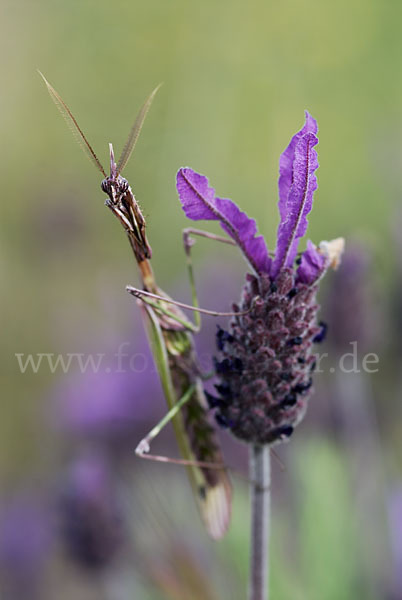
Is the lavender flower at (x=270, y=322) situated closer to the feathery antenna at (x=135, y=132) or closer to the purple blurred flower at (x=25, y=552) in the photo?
the feathery antenna at (x=135, y=132)

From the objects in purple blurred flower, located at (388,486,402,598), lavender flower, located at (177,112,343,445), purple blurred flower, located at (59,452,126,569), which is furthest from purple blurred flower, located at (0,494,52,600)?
lavender flower, located at (177,112,343,445)

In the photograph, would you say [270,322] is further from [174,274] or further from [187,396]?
[174,274]

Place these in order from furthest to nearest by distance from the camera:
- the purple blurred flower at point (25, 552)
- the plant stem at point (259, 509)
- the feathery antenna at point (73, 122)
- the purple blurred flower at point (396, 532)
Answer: the purple blurred flower at point (25, 552) < the purple blurred flower at point (396, 532) < the plant stem at point (259, 509) < the feathery antenna at point (73, 122)

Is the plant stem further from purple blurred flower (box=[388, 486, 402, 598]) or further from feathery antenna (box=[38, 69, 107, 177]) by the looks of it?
purple blurred flower (box=[388, 486, 402, 598])

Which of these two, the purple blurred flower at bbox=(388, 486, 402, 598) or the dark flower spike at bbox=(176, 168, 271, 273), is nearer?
the dark flower spike at bbox=(176, 168, 271, 273)

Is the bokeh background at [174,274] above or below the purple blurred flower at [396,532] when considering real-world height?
above

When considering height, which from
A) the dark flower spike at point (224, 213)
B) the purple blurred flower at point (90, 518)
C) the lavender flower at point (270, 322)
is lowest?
the purple blurred flower at point (90, 518)

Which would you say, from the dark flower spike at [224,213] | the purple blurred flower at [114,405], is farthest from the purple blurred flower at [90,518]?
the dark flower spike at [224,213]
